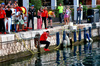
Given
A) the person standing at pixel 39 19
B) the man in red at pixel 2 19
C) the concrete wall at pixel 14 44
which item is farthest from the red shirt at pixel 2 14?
the person standing at pixel 39 19

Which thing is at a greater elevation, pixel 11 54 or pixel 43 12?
pixel 43 12

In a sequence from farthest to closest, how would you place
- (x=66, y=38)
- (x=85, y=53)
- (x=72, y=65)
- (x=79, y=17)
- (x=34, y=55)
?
(x=79, y=17) → (x=66, y=38) → (x=85, y=53) → (x=34, y=55) → (x=72, y=65)

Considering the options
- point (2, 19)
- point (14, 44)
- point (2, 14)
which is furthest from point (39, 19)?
point (14, 44)

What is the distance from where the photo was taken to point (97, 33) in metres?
24.0

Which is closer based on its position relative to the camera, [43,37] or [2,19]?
[2,19]

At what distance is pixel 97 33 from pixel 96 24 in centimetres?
91

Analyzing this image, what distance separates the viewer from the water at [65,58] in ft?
49.9

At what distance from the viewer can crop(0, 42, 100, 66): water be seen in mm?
15205

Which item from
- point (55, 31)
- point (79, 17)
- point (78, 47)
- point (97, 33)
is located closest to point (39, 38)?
point (55, 31)

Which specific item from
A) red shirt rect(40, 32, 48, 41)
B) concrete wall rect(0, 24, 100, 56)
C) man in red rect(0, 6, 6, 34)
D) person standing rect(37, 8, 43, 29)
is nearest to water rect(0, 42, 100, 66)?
concrete wall rect(0, 24, 100, 56)

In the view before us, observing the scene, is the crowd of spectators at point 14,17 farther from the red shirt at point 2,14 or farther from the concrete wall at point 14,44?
the concrete wall at point 14,44

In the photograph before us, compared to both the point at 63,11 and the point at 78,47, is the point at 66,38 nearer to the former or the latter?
the point at 78,47

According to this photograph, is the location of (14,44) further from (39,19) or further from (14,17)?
(39,19)

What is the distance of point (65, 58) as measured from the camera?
1664 cm
